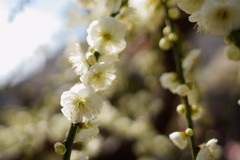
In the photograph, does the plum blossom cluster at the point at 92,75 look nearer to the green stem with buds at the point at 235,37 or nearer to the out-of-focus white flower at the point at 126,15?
the out-of-focus white flower at the point at 126,15

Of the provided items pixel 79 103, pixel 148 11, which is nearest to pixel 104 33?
pixel 79 103

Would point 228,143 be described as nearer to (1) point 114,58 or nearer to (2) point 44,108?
(2) point 44,108

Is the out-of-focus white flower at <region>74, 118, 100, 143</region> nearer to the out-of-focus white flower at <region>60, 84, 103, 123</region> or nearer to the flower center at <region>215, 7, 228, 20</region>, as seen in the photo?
the out-of-focus white flower at <region>60, 84, 103, 123</region>

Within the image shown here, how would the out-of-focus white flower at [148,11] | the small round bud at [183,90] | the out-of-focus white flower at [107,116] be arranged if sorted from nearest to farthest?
the small round bud at [183,90] → the out-of-focus white flower at [148,11] → the out-of-focus white flower at [107,116]

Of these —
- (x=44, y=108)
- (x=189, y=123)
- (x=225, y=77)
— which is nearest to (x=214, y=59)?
(x=225, y=77)

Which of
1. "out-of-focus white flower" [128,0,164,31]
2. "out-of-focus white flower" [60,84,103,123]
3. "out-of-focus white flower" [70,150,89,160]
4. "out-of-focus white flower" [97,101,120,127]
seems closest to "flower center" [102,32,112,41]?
"out-of-focus white flower" [60,84,103,123]

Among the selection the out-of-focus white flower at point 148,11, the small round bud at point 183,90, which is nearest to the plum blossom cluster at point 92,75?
the small round bud at point 183,90

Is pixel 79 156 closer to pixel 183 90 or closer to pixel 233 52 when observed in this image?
pixel 183 90
